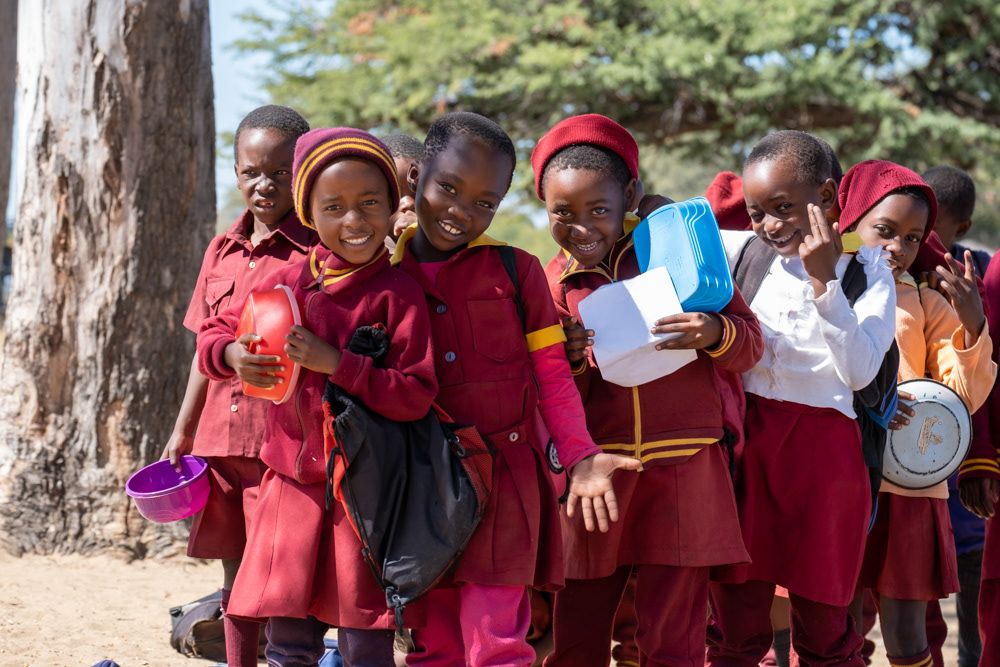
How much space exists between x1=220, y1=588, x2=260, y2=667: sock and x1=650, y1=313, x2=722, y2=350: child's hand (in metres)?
1.36

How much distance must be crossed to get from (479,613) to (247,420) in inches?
44.1

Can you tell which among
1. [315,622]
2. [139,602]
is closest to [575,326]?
[315,622]

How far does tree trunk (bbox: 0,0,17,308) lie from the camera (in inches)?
219

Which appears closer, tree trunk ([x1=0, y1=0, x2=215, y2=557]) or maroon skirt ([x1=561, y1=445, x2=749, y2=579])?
maroon skirt ([x1=561, y1=445, x2=749, y2=579])

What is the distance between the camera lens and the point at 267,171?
354 cm

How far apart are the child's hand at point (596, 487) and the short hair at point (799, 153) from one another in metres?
1.18

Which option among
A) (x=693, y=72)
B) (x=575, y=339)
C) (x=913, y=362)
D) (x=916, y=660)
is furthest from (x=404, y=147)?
(x=693, y=72)

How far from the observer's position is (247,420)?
3.48 metres

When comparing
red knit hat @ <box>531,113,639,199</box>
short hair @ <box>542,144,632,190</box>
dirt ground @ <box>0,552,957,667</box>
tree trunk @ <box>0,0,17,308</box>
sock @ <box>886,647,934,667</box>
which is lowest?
dirt ground @ <box>0,552,957,667</box>

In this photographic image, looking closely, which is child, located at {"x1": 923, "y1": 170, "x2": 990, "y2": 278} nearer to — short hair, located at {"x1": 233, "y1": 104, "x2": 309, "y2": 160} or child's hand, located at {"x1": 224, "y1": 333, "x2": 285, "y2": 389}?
short hair, located at {"x1": 233, "y1": 104, "x2": 309, "y2": 160}

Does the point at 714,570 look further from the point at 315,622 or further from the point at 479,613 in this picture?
the point at 315,622

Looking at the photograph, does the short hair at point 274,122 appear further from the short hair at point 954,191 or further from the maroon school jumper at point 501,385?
the short hair at point 954,191

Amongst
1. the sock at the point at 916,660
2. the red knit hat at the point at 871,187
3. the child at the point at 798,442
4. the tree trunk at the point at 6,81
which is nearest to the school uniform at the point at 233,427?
the child at the point at 798,442

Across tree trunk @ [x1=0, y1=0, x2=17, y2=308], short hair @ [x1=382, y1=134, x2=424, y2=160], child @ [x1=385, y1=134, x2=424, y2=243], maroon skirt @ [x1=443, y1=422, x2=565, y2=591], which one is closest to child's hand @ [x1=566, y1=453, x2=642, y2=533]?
maroon skirt @ [x1=443, y1=422, x2=565, y2=591]
